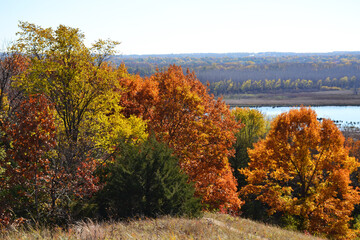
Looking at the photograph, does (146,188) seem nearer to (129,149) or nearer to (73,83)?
(129,149)

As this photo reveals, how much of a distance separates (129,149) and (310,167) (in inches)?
710

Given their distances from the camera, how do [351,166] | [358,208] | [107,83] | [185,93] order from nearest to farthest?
[107,83] → [185,93] → [351,166] → [358,208]

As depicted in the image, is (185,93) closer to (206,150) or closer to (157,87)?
(157,87)

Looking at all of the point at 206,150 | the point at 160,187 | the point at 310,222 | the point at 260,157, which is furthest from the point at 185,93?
the point at 310,222

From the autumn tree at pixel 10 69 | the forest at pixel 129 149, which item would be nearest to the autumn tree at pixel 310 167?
the forest at pixel 129 149

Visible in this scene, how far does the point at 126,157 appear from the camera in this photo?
54.1 feet

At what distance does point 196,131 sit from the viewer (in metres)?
25.3

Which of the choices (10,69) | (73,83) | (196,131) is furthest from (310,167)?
(10,69)

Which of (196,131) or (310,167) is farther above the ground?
(196,131)

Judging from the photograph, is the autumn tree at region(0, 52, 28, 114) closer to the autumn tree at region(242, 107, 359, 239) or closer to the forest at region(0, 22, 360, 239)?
the forest at region(0, 22, 360, 239)

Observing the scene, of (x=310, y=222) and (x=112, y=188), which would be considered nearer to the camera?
(x=112, y=188)

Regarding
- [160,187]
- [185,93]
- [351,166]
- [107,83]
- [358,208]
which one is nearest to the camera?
[160,187]

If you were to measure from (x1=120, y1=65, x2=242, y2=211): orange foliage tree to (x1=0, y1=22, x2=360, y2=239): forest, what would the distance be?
85mm

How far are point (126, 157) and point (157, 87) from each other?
1155 cm
